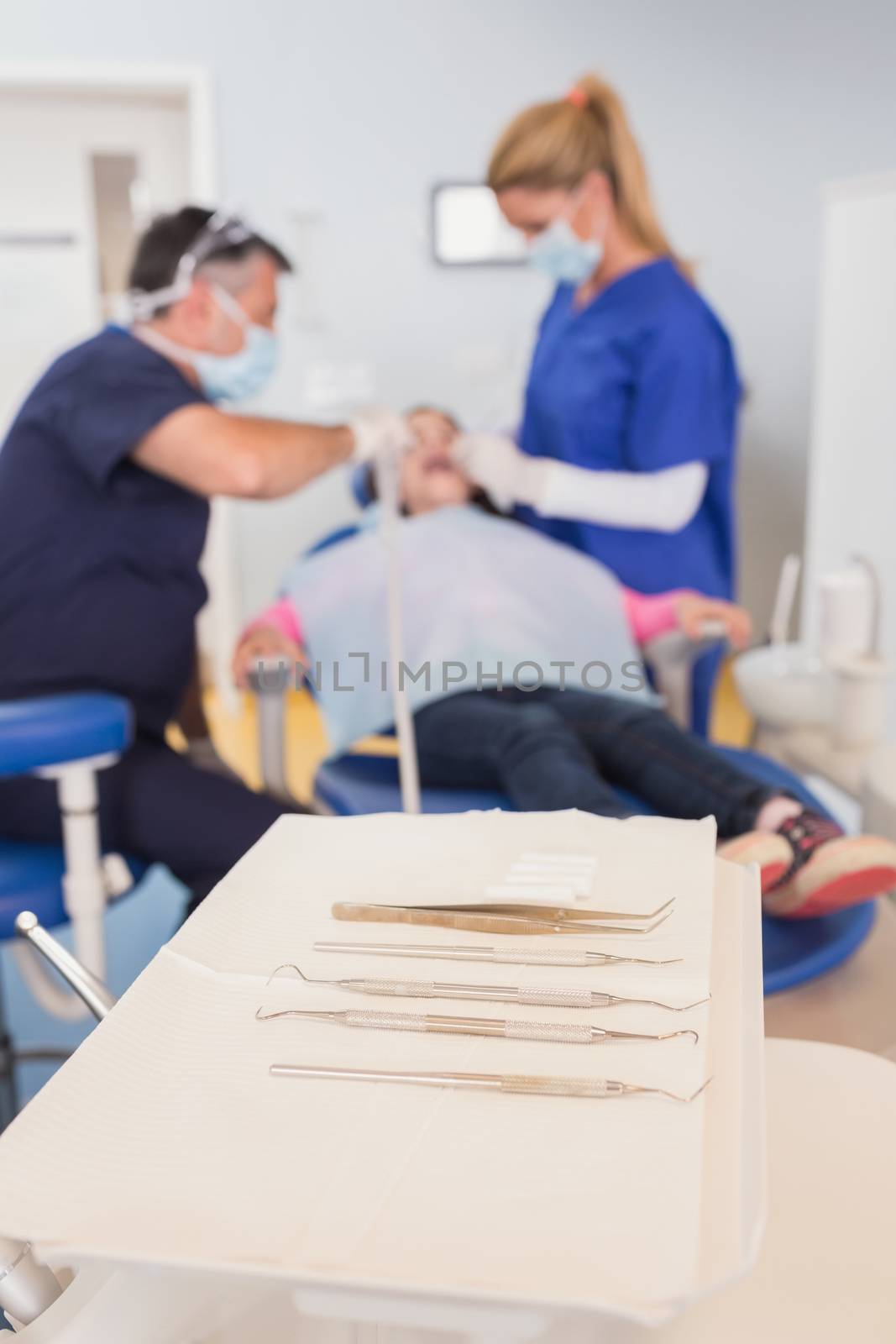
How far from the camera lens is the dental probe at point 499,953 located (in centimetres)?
50

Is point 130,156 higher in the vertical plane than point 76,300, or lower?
higher

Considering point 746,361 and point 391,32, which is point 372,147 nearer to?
point 391,32

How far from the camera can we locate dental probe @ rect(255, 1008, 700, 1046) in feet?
1.47

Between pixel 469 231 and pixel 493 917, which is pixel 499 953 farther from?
pixel 469 231

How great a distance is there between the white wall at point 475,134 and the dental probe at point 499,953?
284 centimetres

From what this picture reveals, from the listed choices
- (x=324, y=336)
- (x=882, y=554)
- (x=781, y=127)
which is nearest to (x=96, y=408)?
(x=882, y=554)

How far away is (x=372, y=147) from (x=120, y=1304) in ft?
11.5

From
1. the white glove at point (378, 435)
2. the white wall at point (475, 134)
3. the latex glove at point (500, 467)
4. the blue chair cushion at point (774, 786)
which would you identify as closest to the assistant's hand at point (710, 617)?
the blue chair cushion at point (774, 786)

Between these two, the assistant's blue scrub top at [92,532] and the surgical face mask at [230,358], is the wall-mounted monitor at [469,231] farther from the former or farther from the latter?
the assistant's blue scrub top at [92,532]

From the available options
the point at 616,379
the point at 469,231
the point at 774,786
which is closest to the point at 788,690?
the point at 774,786

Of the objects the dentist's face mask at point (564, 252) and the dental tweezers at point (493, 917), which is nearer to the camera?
the dental tweezers at point (493, 917)

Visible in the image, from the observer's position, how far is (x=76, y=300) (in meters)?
3.54

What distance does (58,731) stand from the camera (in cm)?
115

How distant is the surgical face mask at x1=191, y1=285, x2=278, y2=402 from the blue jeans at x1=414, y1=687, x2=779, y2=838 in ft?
1.61
